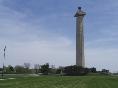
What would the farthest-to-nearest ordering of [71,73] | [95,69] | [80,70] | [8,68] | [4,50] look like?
[8,68], [95,69], [71,73], [80,70], [4,50]

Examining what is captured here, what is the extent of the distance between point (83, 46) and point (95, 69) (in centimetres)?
3322

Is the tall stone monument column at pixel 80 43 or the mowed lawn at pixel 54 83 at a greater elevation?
the tall stone monument column at pixel 80 43

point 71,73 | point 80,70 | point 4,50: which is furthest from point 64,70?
point 4,50

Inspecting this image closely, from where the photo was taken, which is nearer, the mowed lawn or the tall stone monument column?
the mowed lawn

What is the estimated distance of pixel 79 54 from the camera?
155 meters

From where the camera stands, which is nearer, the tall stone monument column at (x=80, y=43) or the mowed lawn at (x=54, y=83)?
the mowed lawn at (x=54, y=83)

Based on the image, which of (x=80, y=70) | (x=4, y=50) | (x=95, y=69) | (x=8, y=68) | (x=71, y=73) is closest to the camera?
(x=4, y=50)

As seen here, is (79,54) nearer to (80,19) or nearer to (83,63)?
(83,63)

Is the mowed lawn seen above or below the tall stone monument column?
below

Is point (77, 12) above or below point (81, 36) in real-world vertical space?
above

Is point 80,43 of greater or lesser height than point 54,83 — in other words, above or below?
above

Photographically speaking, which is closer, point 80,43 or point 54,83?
point 54,83

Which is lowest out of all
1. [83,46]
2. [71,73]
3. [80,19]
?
[71,73]

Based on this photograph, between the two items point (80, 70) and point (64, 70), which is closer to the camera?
point (80, 70)
